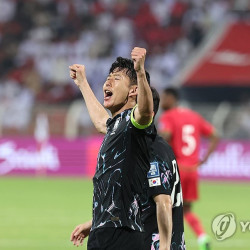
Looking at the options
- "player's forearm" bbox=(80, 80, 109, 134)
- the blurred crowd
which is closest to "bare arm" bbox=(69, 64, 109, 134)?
"player's forearm" bbox=(80, 80, 109, 134)

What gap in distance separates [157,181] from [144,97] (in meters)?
0.80

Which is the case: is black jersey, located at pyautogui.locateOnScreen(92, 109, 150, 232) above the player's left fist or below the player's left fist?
below

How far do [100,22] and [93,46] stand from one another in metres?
1.53

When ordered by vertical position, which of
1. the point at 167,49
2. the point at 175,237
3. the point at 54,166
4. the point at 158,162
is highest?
the point at 167,49

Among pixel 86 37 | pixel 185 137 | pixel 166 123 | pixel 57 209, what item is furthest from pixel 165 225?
pixel 86 37

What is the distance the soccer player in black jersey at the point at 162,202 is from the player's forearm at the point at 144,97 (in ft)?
0.84

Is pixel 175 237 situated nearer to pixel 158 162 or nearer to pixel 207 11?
pixel 158 162

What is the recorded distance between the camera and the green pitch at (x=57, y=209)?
455 inches

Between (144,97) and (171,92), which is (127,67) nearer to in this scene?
(144,97)

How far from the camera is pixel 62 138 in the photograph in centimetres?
2222

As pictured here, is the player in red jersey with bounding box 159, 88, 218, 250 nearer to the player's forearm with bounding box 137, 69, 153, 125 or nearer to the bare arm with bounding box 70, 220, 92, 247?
the bare arm with bounding box 70, 220, 92, 247

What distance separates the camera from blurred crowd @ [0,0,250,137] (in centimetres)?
2512

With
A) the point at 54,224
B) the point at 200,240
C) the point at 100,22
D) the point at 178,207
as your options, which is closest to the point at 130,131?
the point at 178,207

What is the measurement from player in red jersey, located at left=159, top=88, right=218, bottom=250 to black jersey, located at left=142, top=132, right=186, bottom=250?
511cm
